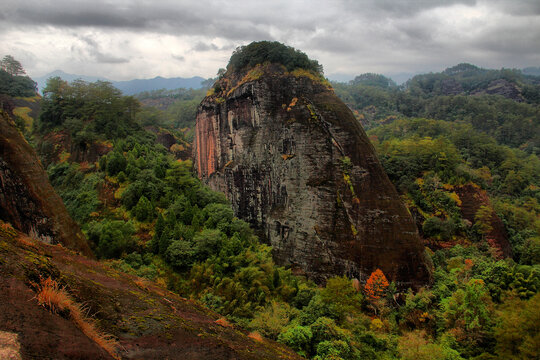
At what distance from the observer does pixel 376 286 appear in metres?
16.6

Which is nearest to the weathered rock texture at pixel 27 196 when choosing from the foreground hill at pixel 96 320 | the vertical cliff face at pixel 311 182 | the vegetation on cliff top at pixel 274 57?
the foreground hill at pixel 96 320

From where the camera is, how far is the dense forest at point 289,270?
1009 cm

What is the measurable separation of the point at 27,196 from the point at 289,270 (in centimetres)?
1403

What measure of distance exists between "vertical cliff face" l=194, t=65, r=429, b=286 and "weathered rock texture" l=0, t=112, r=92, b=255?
15045mm

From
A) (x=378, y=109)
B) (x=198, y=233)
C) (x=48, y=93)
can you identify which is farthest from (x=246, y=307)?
(x=378, y=109)

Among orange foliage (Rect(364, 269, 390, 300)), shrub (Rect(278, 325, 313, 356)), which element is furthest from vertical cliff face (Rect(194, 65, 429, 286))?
shrub (Rect(278, 325, 313, 356))

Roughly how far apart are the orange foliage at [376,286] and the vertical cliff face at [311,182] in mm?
809

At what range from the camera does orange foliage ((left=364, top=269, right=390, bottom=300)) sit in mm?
16547

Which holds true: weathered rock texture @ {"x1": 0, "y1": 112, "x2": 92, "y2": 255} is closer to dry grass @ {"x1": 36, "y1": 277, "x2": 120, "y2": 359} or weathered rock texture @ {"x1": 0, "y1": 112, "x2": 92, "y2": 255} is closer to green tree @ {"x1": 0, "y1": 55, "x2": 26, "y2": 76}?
dry grass @ {"x1": 36, "y1": 277, "x2": 120, "y2": 359}

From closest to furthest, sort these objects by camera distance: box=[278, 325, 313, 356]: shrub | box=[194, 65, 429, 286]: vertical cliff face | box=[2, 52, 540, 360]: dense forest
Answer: box=[278, 325, 313, 356]: shrub
box=[2, 52, 540, 360]: dense forest
box=[194, 65, 429, 286]: vertical cliff face

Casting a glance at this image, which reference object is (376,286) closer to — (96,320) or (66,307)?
(96,320)

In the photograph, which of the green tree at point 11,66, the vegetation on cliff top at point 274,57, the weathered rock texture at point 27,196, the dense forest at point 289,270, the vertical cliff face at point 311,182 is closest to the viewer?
the weathered rock texture at point 27,196

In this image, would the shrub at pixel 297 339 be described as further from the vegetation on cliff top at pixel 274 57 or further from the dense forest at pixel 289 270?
the vegetation on cliff top at pixel 274 57

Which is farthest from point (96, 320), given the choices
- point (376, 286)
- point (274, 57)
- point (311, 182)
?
point (274, 57)
